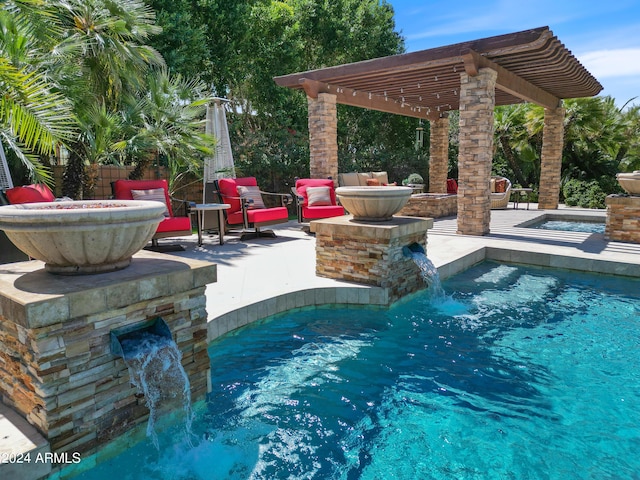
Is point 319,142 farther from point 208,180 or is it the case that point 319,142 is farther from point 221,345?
point 221,345

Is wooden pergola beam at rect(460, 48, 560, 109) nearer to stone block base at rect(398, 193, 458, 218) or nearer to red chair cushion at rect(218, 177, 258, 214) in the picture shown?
stone block base at rect(398, 193, 458, 218)

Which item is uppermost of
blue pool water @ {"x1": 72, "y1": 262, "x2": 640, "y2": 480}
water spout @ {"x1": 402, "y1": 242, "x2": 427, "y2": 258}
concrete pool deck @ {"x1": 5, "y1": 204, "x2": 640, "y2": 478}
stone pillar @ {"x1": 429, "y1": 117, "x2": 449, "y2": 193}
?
stone pillar @ {"x1": 429, "y1": 117, "x2": 449, "y2": 193}

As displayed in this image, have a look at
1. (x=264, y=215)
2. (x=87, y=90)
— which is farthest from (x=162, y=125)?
(x=264, y=215)

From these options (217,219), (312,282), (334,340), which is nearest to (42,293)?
(334,340)

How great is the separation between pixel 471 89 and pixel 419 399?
6175mm

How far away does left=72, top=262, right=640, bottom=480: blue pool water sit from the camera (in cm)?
213

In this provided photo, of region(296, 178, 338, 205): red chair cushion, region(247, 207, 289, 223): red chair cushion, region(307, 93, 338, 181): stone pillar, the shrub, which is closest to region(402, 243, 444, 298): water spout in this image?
region(247, 207, 289, 223): red chair cushion

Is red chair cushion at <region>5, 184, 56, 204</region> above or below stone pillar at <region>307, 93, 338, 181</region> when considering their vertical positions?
below

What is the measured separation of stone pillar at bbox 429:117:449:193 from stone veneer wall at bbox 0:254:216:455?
12.8 m

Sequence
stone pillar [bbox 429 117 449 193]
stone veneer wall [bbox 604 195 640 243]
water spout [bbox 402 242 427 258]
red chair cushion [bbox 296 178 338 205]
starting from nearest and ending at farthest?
water spout [bbox 402 242 427 258]
stone veneer wall [bbox 604 195 640 243]
red chair cushion [bbox 296 178 338 205]
stone pillar [bbox 429 117 449 193]

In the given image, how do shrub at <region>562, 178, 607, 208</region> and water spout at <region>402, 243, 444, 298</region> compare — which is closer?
water spout at <region>402, 243, 444, 298</region>

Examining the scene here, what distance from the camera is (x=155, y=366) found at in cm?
225

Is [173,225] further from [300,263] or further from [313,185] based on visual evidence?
[313,185]

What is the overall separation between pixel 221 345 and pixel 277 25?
12.5m
